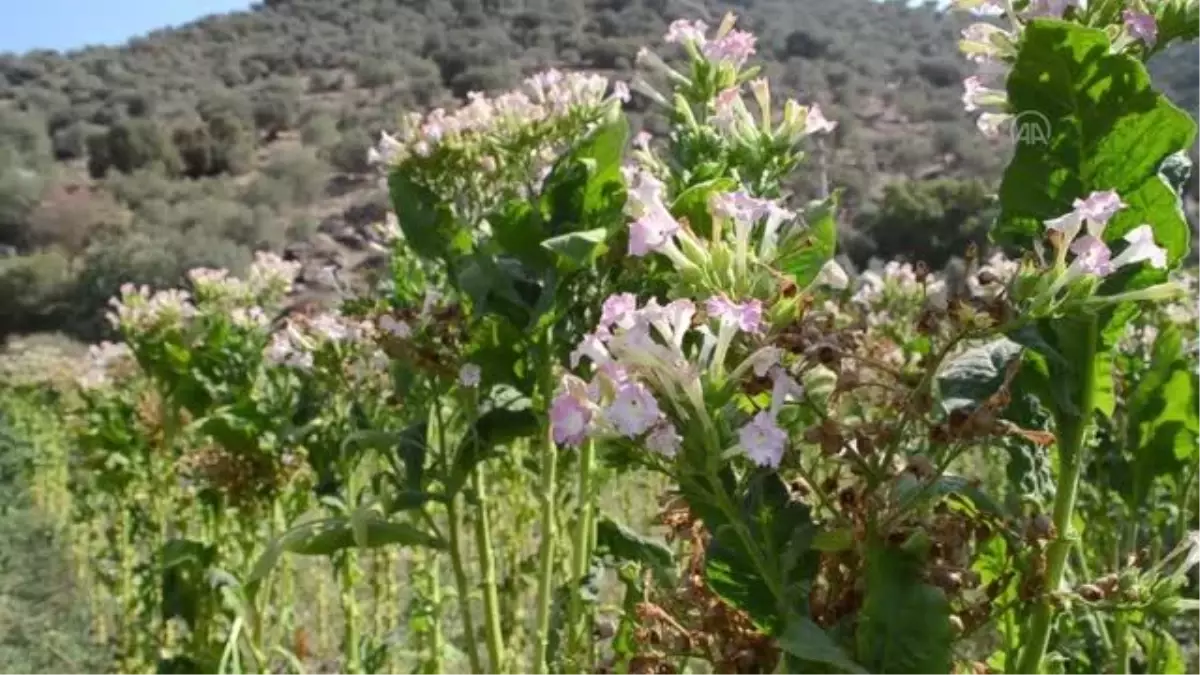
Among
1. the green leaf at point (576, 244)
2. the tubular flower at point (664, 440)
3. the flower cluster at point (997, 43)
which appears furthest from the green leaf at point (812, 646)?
the green leaf at point (576, 244)

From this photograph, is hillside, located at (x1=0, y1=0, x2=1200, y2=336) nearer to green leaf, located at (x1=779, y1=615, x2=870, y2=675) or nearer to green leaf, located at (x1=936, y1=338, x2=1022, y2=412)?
green leaf, located at (x1=936, y1=338, x2=1022, y2=412)

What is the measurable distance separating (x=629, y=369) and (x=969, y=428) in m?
0.24

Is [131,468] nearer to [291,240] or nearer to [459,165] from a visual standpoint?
[459,165]

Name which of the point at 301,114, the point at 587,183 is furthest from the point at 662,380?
the point at 301,114

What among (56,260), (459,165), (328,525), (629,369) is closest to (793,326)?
(629,369)

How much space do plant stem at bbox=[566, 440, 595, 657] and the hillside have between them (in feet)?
55.9

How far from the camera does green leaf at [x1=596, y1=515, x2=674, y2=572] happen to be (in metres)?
1.81

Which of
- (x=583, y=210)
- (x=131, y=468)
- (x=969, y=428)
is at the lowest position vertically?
(x=131, y=468)

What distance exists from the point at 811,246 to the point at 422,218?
3.09ft

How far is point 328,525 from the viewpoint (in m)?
1.73

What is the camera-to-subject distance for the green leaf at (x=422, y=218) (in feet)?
6.14

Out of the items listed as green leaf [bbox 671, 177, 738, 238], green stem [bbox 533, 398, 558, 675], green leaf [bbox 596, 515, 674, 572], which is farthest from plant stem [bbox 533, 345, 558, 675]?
green leaf [bbox 671, 177, 738, 238]

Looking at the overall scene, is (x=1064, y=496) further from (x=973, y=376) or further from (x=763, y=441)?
(x=763, y=441)

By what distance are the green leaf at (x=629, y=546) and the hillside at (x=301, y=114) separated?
16.8 meters
